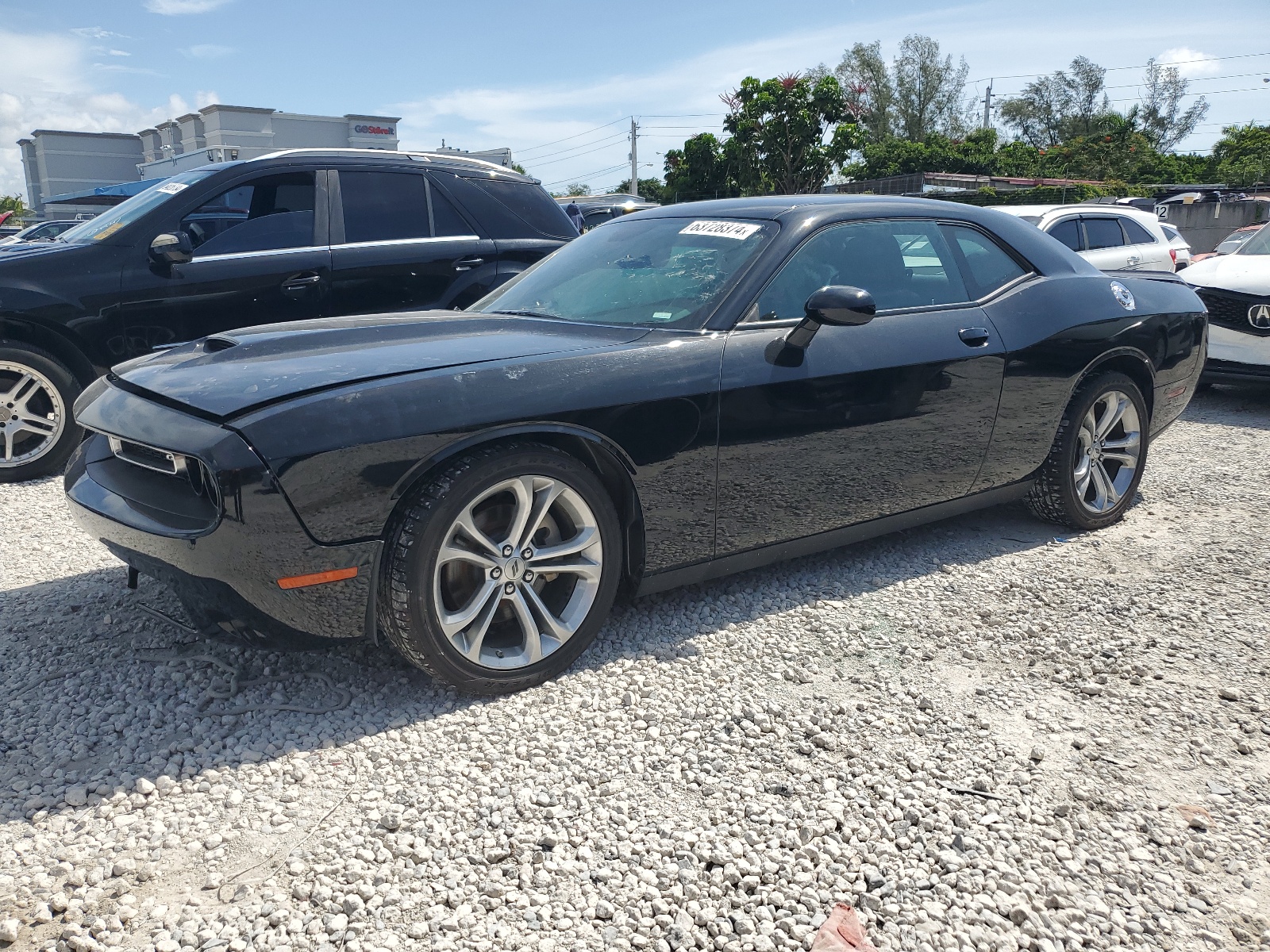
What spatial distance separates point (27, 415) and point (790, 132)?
30.1 m

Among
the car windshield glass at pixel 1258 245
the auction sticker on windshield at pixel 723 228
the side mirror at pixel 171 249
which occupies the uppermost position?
the auction sticker on windshield at pixel 723 228

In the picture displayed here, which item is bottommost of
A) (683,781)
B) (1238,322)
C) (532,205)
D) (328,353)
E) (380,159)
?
(683,781)

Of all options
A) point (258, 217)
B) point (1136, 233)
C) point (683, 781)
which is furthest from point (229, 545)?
point (1136, 233)

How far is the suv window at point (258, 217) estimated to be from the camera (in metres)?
5.86

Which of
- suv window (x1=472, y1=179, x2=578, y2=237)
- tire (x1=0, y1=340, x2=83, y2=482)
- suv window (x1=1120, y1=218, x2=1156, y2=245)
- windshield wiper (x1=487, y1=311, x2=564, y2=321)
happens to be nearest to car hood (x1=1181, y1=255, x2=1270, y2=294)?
suv window (x1=1120, y1=218, x2=1156, y2=245)

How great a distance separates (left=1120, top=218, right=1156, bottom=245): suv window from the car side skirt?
7200mm

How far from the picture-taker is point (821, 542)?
3.66 m

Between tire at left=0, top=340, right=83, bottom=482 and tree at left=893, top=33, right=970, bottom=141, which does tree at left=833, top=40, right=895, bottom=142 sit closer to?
tree at left=893, top=33, right=970, bottom=141

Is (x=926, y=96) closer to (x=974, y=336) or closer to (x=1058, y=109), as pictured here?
(x=1058, y=109)

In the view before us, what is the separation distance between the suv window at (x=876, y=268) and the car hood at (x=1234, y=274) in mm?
4774

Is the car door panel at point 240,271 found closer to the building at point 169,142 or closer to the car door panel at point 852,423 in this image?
the car door panel at point 852,423

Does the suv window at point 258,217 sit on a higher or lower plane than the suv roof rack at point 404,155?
lower

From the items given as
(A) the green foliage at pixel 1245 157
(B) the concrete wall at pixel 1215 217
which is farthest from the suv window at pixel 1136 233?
(A) the green foliage at pixel 1245 157

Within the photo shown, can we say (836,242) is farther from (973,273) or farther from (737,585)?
(737,585)
